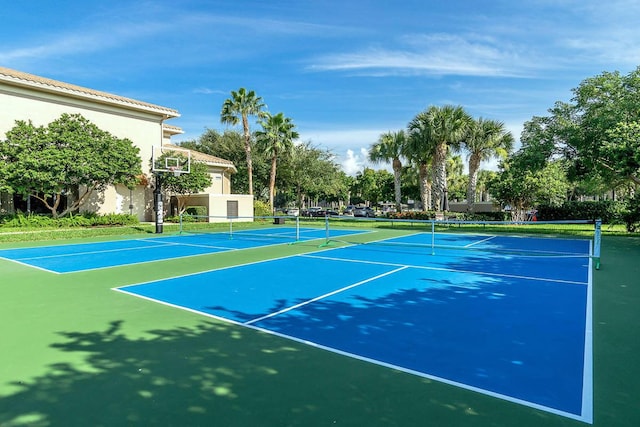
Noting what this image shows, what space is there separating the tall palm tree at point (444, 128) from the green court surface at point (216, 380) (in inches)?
897

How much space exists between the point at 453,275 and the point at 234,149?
40.3 m

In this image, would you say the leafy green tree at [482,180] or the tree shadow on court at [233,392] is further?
the leafy green tree at [482,180]

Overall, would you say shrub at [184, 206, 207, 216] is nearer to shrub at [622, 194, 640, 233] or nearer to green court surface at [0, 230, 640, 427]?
green court surface at [0, 230, 640, 427]

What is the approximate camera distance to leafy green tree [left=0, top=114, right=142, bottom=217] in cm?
2030

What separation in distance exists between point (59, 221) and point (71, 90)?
900 centimetres

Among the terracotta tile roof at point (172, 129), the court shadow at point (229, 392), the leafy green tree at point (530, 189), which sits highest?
the terracotta tile roof at point (172, 129)

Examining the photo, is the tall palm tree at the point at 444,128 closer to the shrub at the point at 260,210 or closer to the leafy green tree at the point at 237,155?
the shrub at the point at 260,210

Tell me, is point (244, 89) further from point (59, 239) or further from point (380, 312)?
point (380, 312)

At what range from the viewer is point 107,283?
29.2ft

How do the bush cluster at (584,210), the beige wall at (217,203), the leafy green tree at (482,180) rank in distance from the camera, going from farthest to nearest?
1. the leafy green tree at (482,180)
2. the bush cluster at (584,210)
3. the beige wall at (217,203)

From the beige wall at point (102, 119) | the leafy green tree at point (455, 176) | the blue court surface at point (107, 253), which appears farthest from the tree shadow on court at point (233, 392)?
the leafy green tree at point (455, 176)

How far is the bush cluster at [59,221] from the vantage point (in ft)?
70.9

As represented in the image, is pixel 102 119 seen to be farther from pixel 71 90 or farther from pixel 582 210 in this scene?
pixel 582 210

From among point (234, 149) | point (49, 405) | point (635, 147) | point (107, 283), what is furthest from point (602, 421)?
point (234, 149)
